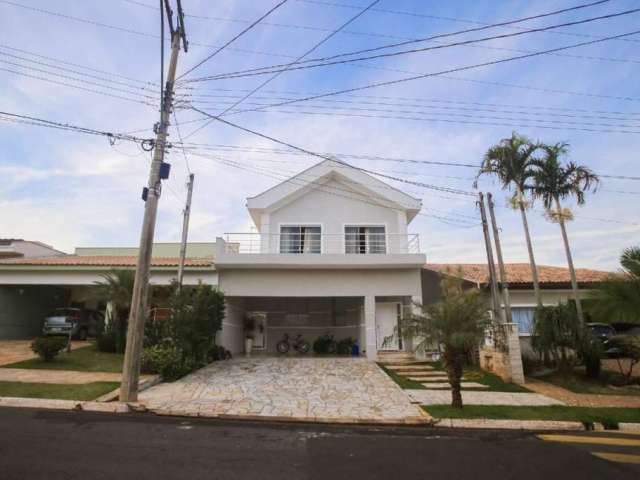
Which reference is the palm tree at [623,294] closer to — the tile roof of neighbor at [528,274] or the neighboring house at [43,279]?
the tile roof of neighbor at [528,274]

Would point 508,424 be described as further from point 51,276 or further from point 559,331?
point 51,276

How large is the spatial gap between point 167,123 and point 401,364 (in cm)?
1199

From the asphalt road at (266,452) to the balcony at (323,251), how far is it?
9106 mm

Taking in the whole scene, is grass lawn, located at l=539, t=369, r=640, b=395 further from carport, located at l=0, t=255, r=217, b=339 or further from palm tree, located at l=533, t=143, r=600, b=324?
carport, located at l=0, t=255, r=217, b=339

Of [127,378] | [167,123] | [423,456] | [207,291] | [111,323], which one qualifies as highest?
[167,123]

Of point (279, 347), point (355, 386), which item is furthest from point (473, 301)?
point (279, 347)

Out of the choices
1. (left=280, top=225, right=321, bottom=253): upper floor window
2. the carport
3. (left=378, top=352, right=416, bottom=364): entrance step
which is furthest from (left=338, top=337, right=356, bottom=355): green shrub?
the carport

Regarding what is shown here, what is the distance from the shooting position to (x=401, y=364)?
1538cm

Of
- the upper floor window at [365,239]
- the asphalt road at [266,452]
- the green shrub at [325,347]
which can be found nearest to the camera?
the asphalt road at [266,452]

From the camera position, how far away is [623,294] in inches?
369

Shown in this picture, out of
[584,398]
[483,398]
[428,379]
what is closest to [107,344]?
[428,379]

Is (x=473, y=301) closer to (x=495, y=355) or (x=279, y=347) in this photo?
(x=495, y=355)

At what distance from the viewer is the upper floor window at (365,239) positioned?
18.2m

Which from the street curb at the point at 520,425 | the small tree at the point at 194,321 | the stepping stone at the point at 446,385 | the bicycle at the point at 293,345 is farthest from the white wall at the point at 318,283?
the street curb at the point at 520,425
